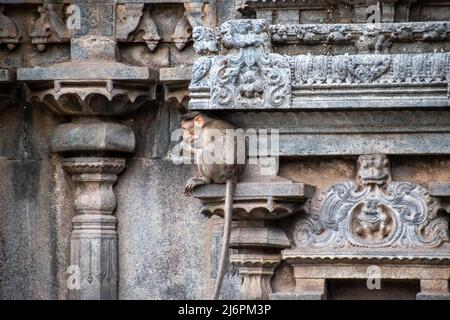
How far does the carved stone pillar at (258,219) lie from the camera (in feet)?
55.4

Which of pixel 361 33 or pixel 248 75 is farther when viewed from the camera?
pixel 361 33

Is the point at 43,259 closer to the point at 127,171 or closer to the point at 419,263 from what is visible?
the point at 127,171

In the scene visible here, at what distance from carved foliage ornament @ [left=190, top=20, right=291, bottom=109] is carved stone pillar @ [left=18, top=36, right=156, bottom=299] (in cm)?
128

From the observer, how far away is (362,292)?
675 inches

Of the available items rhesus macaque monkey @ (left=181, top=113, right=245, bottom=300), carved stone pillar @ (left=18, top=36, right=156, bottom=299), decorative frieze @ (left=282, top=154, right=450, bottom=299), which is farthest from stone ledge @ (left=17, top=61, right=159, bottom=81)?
decorative frieze @ (left=282, top=154, right=450, bottom=299)

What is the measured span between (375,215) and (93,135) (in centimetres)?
230

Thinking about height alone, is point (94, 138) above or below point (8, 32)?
below

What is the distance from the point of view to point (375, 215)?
55.7 feet

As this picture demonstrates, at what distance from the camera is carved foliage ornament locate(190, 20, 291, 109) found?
16.8 metres

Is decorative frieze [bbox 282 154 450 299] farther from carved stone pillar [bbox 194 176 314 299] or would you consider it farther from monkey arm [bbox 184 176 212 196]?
monkey arm [bbox 184 176 212 196]

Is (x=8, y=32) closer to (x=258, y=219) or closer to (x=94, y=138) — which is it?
(x=94, y=138)

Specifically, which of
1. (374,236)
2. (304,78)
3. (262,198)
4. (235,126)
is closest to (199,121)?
(235,126)

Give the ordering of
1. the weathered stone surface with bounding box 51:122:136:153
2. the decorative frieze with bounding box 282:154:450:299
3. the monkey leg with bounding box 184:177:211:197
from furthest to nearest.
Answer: the weathered stone surface with bounding box 51:122:136:153 → the monkey leg with bounding box 184:177:211:197 → the decorative frieze with bounding box 282:154:450:299

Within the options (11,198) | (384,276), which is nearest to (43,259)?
(11,198)
